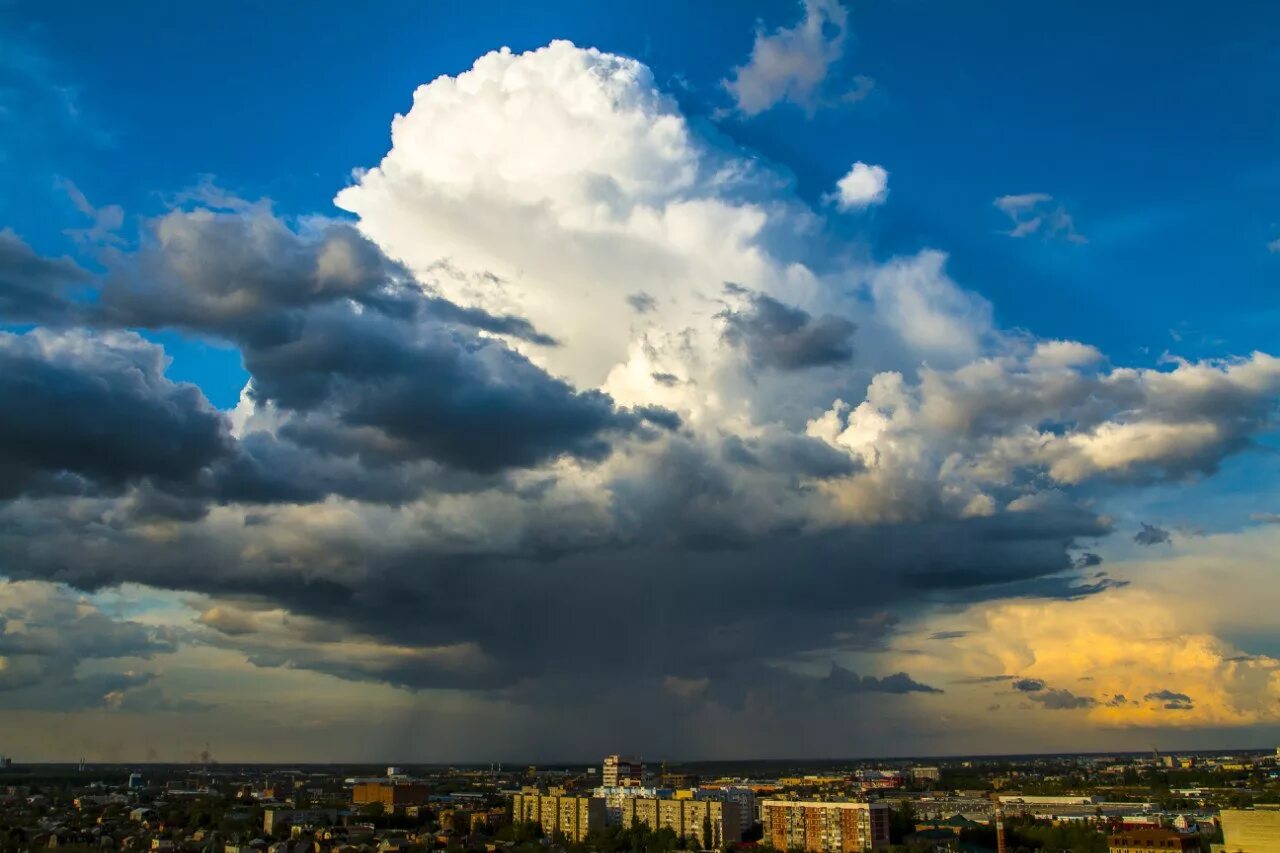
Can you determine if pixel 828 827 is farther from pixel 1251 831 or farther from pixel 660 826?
pixel 1251 831

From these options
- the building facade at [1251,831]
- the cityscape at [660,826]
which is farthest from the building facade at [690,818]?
the building facade at [1251,831]

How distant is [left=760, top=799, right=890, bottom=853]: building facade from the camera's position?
140000mm

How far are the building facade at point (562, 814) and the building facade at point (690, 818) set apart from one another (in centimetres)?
466

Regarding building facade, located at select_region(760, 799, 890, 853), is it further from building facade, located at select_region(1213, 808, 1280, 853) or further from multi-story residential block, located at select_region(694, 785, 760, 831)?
building facade, located at select_region(1213, 808, 1280, 853)

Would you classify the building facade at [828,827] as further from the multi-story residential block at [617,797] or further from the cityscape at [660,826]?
the multi-story residential block at [617,797]

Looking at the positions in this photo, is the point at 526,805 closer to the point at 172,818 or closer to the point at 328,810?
the point at 328,810

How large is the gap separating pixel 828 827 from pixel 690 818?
886 inches

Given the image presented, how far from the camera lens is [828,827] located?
143375mm

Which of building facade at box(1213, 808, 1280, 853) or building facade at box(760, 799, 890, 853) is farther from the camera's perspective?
building facade at box(760, 799, 890, 853)

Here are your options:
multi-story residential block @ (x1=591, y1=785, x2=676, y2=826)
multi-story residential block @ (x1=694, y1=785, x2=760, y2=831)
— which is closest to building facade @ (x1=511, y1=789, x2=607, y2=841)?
multi-story residential block @ (x1=591, y1=785, x2=676, y2=826)

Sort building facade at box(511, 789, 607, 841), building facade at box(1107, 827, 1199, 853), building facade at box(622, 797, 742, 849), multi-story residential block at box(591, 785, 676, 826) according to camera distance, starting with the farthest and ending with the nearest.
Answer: multi-story residential block at box(591, 785, 676, 826) < building facade at box(511, 789, 607, 841) < building facade at box(622, 797, 742, 849) < building facade at box(1107, 827, 1199, 853)

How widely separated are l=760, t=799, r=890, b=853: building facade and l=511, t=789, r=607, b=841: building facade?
26765mm

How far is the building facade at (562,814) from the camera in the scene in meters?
162

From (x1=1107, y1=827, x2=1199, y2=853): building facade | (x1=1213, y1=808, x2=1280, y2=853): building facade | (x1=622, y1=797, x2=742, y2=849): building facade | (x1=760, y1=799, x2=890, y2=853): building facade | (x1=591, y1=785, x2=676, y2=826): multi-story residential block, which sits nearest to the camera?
(x1=1213, y1=808, x2=1280, y2=853): building facade
